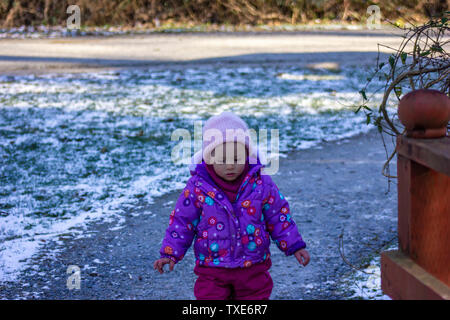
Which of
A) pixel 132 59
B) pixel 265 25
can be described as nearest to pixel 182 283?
pixel 132 59

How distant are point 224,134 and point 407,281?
0.91 m

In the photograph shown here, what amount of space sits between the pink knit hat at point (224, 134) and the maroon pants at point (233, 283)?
0.44m

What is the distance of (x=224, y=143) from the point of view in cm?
263

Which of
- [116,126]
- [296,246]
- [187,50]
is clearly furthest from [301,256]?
[187,50]

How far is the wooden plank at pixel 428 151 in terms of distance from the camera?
195 cm

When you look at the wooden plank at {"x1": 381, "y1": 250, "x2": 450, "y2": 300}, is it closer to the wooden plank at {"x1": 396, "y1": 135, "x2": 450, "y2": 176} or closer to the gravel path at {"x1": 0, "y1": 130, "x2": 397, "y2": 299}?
the wooden plank at {"x1": 396, "y1": 135, "x2": 450, "y2": 176}

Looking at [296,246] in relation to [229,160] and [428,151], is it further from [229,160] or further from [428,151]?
[428,151]

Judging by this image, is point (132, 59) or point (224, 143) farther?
point (132, 59)

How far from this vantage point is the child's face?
8.52 ft

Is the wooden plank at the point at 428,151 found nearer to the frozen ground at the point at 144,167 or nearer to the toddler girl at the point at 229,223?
the toddler girl at the point at 229,223

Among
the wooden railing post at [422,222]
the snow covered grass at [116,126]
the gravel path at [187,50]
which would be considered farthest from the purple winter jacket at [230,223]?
the gravel path at [187,50]

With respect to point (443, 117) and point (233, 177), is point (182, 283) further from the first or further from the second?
point (443, 117)

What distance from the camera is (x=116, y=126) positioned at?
709 cm

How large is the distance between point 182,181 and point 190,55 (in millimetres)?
6893
